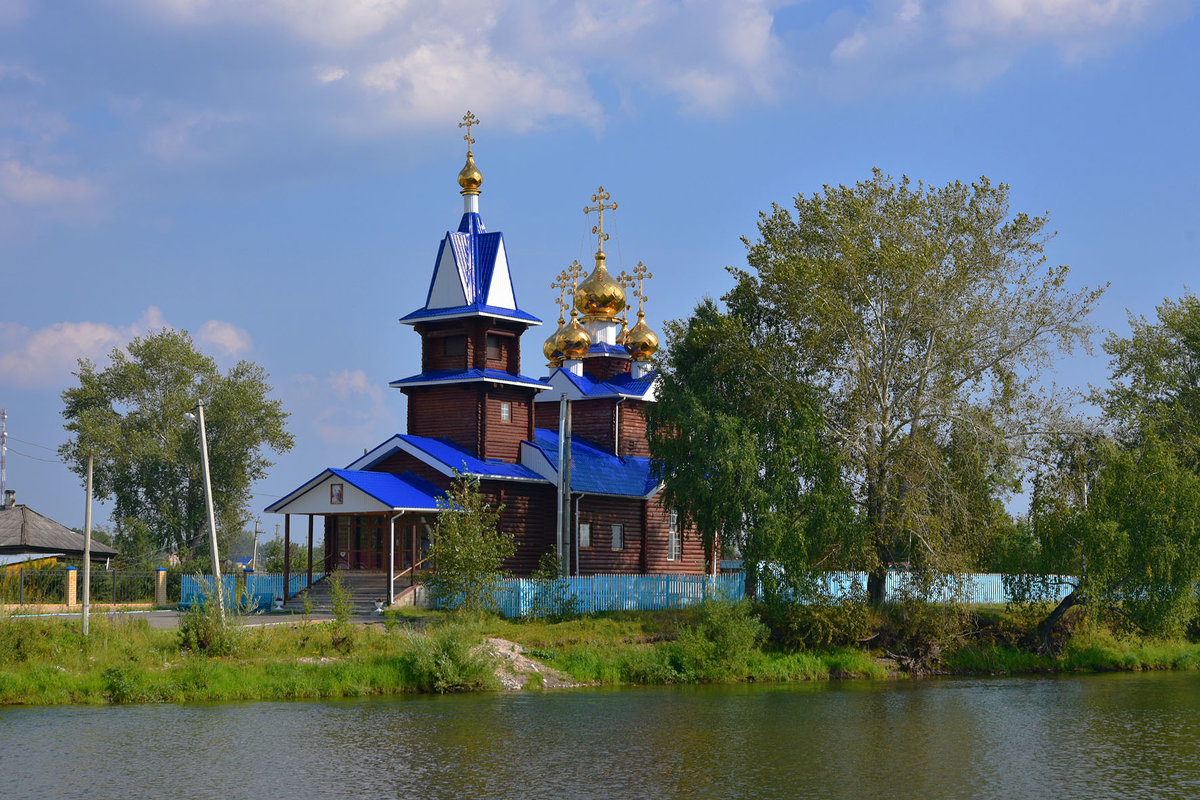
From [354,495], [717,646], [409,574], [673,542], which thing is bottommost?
[717,646]

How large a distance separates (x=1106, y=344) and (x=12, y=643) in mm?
42800

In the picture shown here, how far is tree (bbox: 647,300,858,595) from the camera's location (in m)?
33.9

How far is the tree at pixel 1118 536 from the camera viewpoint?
34.8 metres

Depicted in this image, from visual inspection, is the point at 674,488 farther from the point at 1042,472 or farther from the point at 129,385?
the point at 129,385

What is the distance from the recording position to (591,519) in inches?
1805

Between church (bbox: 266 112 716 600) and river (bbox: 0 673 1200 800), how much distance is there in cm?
1347

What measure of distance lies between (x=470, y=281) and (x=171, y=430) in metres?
23.7

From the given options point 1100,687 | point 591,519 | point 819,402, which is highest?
point 819,402

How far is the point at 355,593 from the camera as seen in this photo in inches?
1572

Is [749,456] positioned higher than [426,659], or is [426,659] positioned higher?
[749,456]

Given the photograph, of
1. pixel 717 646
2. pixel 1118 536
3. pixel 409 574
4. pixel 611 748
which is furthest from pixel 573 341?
pixel 611 748

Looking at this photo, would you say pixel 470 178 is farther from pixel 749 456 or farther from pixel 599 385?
pixel 749 456

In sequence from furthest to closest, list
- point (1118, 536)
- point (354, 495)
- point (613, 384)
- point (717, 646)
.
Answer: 1. point (613, 384)
2. point (354, 495)
3. point (1118, 536)
4. point (717, 646)

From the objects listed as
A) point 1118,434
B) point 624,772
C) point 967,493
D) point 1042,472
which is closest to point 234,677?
point 624,772
